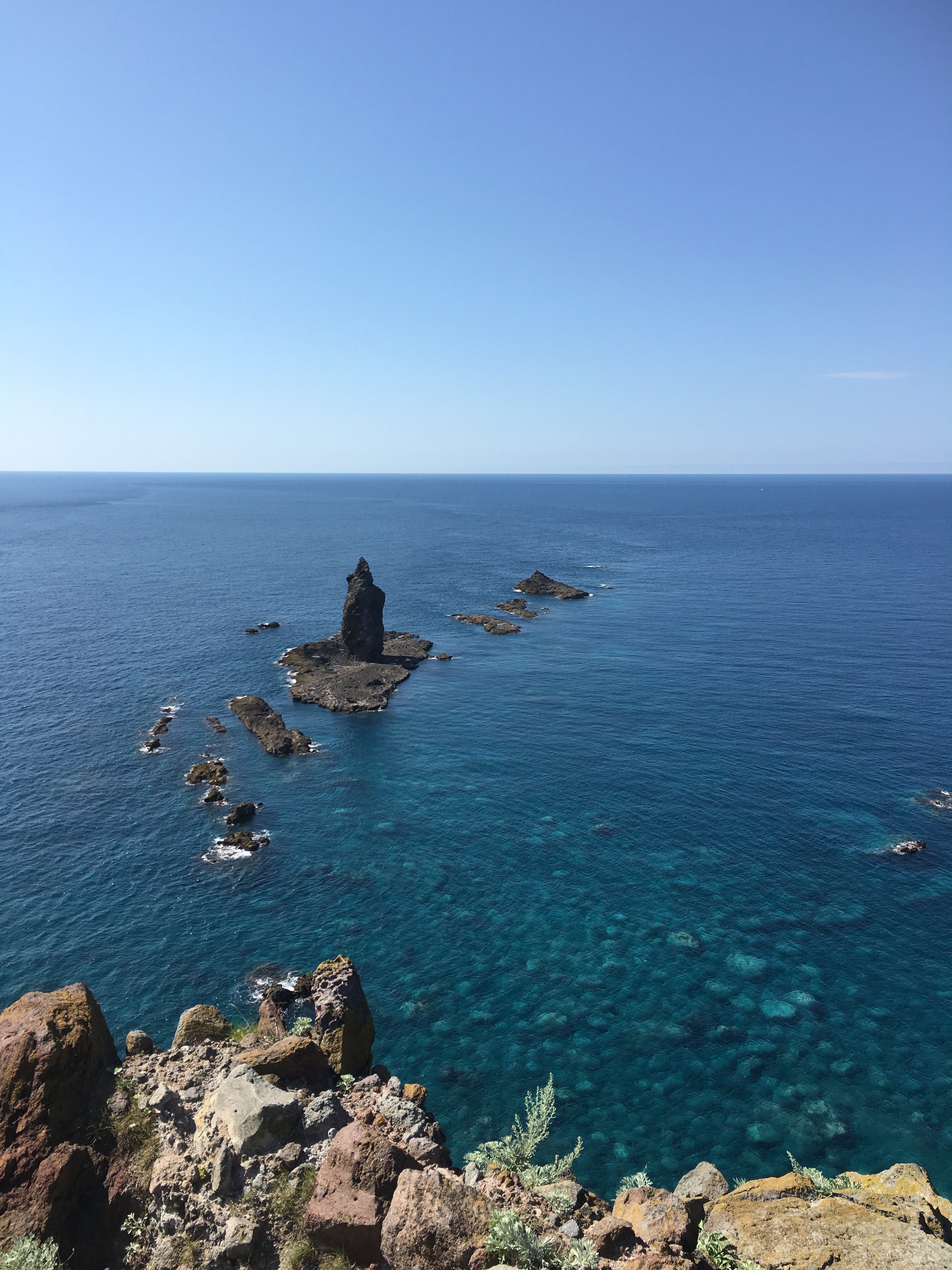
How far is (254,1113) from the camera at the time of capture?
2164 centimetres

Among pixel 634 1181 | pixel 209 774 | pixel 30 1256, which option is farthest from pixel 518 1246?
pixel 209 774

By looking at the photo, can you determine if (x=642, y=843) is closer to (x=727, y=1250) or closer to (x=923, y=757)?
(x=923, y=757)

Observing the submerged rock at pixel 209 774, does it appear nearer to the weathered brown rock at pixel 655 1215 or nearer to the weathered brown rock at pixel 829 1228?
the weathered brown rock at pixel 655 1215

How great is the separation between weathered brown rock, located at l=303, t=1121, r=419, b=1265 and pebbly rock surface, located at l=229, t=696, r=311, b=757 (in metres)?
59.6

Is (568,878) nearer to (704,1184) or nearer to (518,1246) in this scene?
(704,1184)

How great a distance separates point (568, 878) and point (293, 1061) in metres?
32.7

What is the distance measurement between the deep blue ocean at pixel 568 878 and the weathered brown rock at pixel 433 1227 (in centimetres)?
1833

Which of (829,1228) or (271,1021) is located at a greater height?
(829,1228)

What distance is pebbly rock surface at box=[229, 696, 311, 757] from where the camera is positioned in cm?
7869

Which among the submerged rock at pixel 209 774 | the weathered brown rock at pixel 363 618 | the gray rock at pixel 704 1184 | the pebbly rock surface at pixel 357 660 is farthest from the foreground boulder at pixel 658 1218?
the weathered brown rock at pixel 363 618

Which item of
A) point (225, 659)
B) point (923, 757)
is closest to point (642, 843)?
point (923, 757)

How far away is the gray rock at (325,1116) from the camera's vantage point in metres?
22.8

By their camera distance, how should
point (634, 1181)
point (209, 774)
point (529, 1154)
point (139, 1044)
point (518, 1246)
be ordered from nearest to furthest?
point (518, 1246)
point (529, 1154)
point (139, 1044)
point (634, 1181)
point (209, 774)

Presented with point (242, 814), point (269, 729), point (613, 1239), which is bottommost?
point (242, 814)
